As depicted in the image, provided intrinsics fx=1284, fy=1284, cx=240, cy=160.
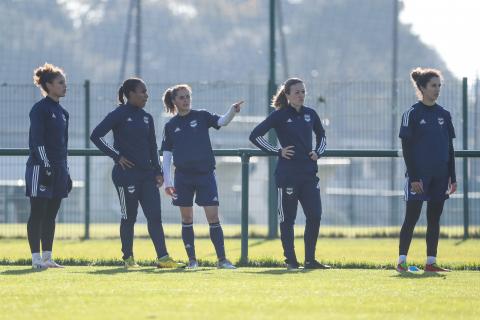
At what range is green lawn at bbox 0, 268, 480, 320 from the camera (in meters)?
7.51

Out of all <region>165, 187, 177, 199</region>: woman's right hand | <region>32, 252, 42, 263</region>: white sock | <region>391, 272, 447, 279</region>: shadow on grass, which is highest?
<region>165, 187, 177, 199</region>: woman's right hand

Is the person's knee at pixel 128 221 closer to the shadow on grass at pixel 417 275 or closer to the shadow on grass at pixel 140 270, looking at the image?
the shadow on grass at pixel 140 270

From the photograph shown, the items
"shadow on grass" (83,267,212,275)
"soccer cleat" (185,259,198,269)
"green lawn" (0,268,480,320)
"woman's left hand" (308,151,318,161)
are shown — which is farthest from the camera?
"soccer cleat" (185,259,198,269)

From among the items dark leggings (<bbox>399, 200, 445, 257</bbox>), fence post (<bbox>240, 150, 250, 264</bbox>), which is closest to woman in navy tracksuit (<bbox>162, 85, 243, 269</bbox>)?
fence post (<bbox>240, 150, 250, 264</bbox>)

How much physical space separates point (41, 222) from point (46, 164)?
621mm

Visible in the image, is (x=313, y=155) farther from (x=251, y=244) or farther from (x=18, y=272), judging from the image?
(x=251, y=244)

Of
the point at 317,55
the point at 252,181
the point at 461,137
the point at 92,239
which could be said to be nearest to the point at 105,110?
the point at 92,239

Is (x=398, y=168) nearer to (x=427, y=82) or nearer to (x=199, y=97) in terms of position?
(x=199, y=97)

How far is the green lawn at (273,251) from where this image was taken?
481 inches

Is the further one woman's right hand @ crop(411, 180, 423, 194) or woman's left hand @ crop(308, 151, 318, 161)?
woman's left hand @ crop(308, 151, 318, 161)

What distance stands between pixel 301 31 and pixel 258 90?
2010 centimetres

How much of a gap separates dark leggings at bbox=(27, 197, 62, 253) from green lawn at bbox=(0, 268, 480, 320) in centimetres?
53

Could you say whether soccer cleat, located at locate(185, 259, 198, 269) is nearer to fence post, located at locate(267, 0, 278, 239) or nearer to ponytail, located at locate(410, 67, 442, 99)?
ponytail, located at locate(410, 67, 442, 99)

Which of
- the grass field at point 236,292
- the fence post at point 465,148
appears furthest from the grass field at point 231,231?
the grass field at point 236,292
